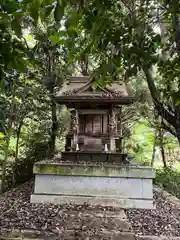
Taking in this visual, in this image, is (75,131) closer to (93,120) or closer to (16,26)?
(93,120)

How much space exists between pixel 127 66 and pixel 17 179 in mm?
5581

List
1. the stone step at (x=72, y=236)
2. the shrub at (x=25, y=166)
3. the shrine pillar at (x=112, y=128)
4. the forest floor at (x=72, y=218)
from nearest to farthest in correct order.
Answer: the stone step at (x=72, y=236), the forest floor at (x=72, y=218), the shrine pillar at (x=112, y=128), the shrub at (x=25, y=166)

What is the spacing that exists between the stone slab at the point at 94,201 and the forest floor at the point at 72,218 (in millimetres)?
178

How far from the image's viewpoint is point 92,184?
476 centimetres

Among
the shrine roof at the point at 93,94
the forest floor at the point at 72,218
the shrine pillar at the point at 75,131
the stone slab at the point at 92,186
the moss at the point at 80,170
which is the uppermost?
the shrine roof at the point at 93,94

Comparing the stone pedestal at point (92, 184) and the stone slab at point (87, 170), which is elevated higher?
the stone slab at point (87, 170)

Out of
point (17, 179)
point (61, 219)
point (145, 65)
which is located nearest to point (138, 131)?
point (17, 179)

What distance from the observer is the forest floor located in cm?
330

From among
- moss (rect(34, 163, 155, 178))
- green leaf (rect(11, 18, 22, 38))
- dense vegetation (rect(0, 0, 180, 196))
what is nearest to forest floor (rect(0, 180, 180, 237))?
moss (rect(34, 163, 155, 178))

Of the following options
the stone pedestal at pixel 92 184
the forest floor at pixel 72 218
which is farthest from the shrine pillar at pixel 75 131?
the forest floor at pixel 72 218

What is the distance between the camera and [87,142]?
19.7 ft

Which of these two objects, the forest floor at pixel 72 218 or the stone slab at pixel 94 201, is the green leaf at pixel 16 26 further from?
the stone slab at pixel 94 201

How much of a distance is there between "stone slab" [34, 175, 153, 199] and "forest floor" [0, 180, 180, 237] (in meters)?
0.36

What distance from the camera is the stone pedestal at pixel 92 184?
4.63 m
